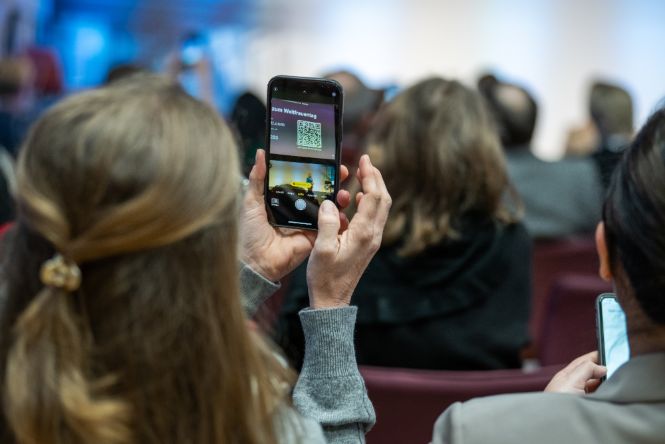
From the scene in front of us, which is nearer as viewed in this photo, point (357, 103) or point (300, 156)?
point (300, 156)

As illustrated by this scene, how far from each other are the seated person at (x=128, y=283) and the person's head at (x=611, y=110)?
3866mm

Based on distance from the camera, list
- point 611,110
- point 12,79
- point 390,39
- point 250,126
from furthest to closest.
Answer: point 390,39 < point 12,79 < point 611,110 < point 250,126

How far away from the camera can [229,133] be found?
3.24 feet

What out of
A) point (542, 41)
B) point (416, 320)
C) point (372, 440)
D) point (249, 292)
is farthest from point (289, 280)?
point (542, 41)

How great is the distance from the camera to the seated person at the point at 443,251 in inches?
82.6

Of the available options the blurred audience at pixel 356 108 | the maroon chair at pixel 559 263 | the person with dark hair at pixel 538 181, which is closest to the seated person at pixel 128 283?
the maroon chair at pixel 559 263

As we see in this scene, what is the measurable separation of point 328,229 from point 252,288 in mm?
166

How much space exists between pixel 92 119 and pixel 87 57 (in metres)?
6.58

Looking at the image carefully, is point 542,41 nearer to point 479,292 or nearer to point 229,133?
point 479,292

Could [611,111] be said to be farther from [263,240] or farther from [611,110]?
[263,240]

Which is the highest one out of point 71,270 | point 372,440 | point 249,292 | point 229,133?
point 229,133

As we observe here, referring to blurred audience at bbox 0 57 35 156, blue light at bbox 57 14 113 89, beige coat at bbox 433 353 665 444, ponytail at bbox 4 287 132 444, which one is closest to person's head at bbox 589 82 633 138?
blurred audience at bbox 0 57 35 156

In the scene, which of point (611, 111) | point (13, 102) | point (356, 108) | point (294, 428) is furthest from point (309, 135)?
point (13, 102)

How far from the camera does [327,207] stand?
1.24 meters
